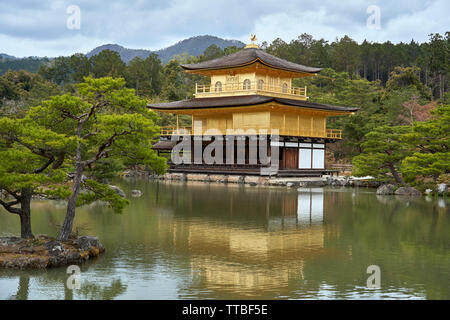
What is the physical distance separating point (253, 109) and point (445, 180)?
13653mm

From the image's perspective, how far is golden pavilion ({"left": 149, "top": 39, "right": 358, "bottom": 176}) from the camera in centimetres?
3716

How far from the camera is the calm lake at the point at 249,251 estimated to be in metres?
9.95

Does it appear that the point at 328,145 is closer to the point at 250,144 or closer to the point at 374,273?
the point at 250,144

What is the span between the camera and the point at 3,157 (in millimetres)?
11953

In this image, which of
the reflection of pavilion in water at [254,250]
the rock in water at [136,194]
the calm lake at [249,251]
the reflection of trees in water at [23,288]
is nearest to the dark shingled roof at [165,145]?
the rock in water at [136,194]

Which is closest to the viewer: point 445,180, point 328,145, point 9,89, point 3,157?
point 3,157

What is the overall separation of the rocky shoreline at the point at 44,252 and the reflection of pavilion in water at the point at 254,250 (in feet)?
7.90

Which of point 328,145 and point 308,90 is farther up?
point 308,90

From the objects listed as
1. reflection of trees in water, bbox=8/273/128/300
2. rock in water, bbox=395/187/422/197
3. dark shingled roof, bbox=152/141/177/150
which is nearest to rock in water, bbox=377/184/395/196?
rock in water, bbox=395/187/422/197

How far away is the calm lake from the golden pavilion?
13595mm

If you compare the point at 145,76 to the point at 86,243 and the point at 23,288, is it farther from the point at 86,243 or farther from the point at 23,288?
the point at 23,288
